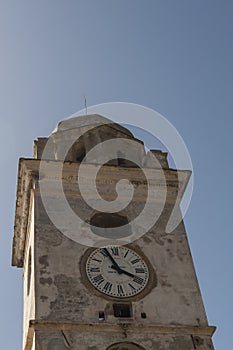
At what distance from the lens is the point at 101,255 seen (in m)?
18.0

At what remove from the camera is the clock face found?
682 inches

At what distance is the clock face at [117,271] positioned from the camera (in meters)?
17.3

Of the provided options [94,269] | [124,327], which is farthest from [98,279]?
[124,327]

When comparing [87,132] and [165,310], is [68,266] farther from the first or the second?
[87,132]

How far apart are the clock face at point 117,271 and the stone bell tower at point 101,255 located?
3 cm

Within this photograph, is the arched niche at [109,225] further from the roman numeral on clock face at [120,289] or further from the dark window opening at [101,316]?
the dark window opening at [101,316]

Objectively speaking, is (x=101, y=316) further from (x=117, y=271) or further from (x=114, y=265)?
(x=114, y=265)

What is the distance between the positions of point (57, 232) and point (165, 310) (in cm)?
358

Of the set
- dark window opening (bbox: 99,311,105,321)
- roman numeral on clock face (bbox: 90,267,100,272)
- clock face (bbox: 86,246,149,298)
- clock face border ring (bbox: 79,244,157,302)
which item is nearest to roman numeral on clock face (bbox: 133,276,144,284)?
clock face (bbox: 86,246,149,298)

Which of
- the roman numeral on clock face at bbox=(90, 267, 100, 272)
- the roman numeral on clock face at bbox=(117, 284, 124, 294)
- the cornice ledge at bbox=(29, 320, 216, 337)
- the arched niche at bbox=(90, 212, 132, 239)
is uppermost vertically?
the arched niche at bbox=(90, 212, 132, 239)

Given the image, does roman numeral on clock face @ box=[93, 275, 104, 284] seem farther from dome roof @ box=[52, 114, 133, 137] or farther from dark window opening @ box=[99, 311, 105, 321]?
dome roof @ box=[52, 114, 133, 137]

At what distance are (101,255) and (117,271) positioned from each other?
2.12 ft

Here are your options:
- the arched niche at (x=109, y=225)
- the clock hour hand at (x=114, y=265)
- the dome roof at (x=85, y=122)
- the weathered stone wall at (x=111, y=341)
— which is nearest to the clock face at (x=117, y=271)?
the clock hour hand at (x=114, y=265)

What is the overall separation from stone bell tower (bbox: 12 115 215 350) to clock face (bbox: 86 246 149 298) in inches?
1.0
